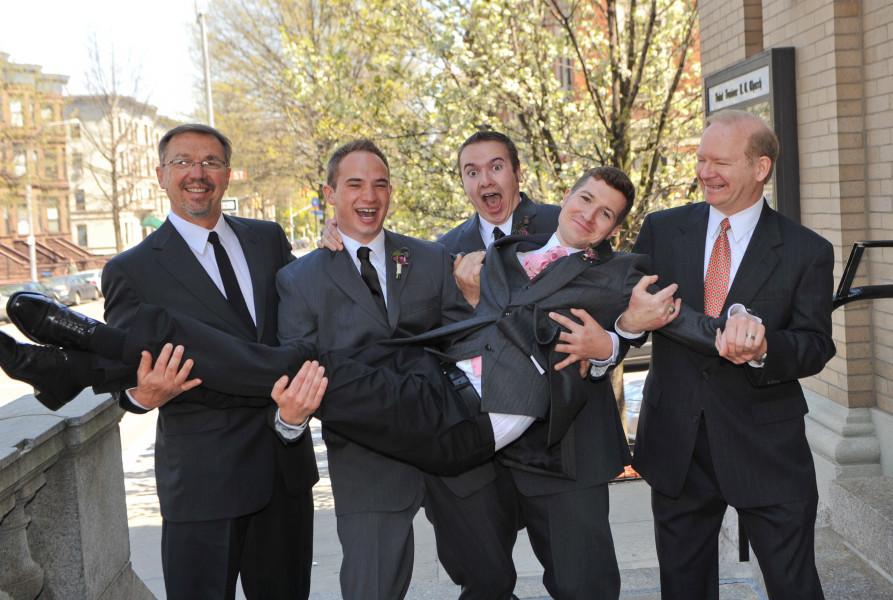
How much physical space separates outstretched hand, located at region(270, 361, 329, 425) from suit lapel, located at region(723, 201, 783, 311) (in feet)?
5.16

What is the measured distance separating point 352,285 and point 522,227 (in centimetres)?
150

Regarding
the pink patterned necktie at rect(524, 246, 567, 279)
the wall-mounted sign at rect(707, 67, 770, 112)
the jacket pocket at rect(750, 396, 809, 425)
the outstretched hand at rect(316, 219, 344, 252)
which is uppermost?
the wall-mounted sign at rect(707, 67, 770, 112)

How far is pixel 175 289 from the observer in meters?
3.36

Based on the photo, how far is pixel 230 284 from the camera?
11.5 feet

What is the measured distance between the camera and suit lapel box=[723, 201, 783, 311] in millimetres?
3197

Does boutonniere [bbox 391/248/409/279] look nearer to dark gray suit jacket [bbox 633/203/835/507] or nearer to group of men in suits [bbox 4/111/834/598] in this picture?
group of men in suits [bbox 4/111/834/598]

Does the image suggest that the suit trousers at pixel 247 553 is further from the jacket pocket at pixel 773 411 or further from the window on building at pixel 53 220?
the window on building at pixel 53 220

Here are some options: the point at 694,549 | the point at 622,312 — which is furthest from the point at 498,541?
the point at 622,312

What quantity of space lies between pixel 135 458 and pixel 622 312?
10261 millimetres

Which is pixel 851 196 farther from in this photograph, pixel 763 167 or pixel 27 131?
pixel 27 131

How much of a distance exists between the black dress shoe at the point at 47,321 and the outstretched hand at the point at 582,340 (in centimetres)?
165

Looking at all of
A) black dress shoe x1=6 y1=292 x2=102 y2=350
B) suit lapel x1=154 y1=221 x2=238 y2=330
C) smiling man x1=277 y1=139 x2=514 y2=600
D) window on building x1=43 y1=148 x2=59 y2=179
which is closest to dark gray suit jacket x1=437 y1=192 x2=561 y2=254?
smiling man x1=277 y1=139 x2=514 y2=600

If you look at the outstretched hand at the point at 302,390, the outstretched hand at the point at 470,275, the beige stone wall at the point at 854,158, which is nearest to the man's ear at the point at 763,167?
the outstretched hand at the point at 470,275

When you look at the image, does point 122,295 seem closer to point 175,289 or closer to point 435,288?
point 175,289
